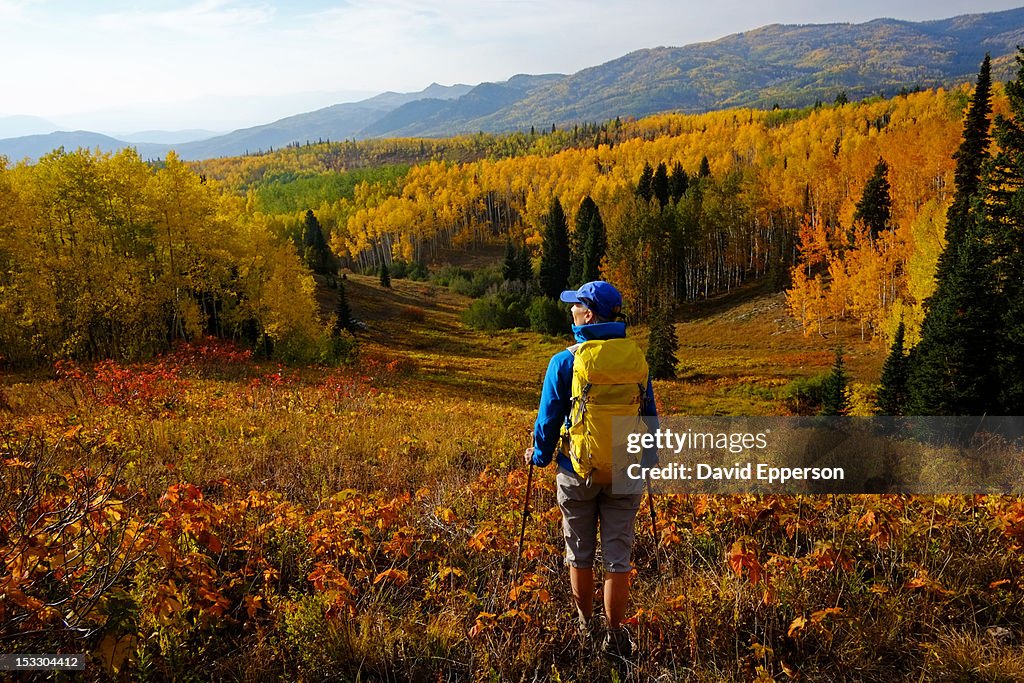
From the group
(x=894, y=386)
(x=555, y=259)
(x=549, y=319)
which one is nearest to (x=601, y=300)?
(x=894, y=386)

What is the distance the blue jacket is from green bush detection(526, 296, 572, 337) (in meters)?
52.0

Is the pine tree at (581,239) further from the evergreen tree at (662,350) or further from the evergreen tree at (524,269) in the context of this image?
the evergreen tree at (662,350)

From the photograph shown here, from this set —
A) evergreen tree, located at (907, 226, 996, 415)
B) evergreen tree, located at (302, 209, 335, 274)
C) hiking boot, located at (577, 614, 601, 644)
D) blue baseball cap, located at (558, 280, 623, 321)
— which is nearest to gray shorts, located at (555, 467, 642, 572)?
hiking boot, located at (577, 614, 601, 644)

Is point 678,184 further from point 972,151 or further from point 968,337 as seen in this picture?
point 968,337

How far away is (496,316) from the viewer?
6038 cm

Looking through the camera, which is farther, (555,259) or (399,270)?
(399,270)

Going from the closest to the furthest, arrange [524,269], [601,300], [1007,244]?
1. [601,300]
2. [1007,244]
3. [524,269]

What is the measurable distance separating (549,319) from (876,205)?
37032 mm

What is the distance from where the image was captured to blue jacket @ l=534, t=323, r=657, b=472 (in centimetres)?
363

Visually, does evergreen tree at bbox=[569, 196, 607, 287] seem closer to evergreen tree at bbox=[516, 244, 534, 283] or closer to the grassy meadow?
evergreen tree at bbox=[516, 244, 534, 283]

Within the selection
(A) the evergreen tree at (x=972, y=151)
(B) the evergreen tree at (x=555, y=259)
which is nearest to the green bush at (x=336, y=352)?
(A) the evergreen tree at (x=972, y=151)

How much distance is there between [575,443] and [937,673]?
2.66 m

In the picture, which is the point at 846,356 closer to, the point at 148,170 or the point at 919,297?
the point at 919,297

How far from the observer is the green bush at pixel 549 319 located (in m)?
56.6
